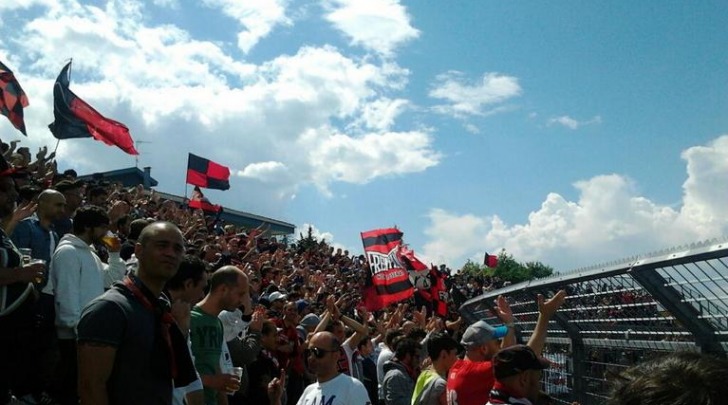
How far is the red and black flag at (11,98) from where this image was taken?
1473 cm

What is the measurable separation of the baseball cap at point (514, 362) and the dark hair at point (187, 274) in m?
1.98

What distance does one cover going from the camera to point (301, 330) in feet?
31.6

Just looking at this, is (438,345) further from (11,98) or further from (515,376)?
(11,98)

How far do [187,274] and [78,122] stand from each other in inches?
509

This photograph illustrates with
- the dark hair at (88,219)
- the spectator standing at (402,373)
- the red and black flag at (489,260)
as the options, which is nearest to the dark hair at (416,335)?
the spectator standing at (402,373)

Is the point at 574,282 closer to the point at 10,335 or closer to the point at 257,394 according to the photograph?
the point at 257,394

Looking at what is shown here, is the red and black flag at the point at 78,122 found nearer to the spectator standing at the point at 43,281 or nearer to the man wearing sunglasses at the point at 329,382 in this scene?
the spectator standing at the point at 43,281


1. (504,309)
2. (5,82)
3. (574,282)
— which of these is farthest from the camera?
(5,82)

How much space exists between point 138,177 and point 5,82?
23.2m

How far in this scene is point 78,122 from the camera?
16.2 m

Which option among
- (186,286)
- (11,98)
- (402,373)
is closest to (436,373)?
(402,373)

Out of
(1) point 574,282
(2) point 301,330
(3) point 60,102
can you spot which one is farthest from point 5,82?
(1) point 574,282

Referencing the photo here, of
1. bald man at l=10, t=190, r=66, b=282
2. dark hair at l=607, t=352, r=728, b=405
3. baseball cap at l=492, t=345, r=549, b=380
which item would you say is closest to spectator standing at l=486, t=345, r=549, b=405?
baseball cap at l=492, t=345, r=549, b=380

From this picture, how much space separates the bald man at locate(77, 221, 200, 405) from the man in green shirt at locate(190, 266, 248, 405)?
52.7 inches
